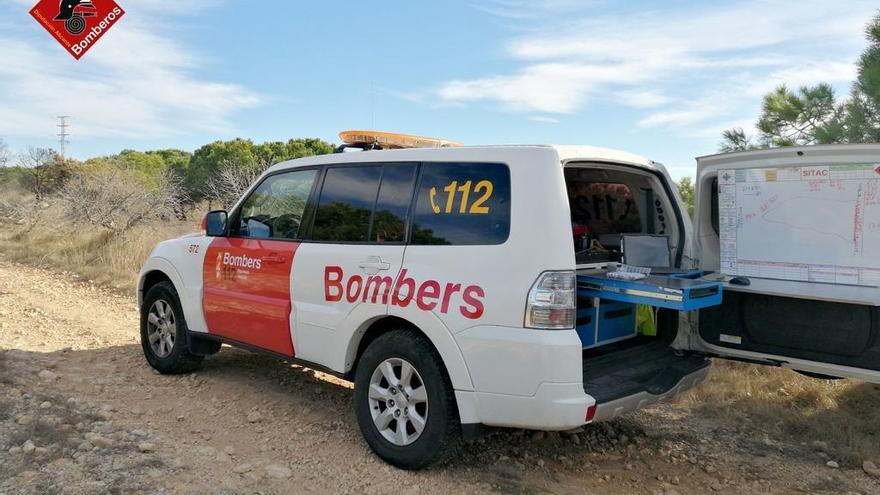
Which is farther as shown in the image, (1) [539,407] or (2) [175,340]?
(2) [175,340]

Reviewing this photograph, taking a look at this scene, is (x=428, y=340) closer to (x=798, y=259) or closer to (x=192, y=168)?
(x=798, y=259)

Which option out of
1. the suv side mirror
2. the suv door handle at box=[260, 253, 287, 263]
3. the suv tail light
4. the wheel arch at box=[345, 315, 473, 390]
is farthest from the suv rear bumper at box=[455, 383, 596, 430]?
the suv side mirror

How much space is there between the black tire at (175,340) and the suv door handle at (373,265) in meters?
2.32

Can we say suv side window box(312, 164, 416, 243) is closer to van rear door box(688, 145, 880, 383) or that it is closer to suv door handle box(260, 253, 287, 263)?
suv door handle box(260, 253, 287, 263)

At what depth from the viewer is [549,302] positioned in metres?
3.34

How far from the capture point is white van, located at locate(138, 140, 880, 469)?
3.42 meters

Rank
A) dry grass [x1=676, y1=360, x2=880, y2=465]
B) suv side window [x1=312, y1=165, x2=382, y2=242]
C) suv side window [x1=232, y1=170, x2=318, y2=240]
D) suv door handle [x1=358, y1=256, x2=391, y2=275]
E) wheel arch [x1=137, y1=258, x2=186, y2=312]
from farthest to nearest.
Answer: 1. wheel arch [x1=137, y1=258, x2=186, y2=312]
2. suv side window [x1=232, y1=170, x2=318, y2=240]
3. dry grass [x1=676, y1=360, x2=880, y2=465]
4. suv side window [x1=312, y1=165, x2=382, y2=242]
5. suv door handle [x1=358, y1=256, x2=391, y2=275]

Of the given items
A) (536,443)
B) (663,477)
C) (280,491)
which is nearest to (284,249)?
(280,491)

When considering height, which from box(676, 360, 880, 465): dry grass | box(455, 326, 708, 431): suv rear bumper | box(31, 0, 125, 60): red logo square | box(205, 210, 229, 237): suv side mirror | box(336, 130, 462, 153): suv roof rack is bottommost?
box(676, 360, 880, 465): dry grass

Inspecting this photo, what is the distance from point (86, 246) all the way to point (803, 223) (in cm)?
1260

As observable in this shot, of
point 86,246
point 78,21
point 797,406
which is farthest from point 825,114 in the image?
point 86,246

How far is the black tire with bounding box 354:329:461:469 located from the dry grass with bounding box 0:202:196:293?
721 cm

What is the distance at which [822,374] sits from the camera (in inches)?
160

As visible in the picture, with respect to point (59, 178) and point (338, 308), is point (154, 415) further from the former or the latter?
point (59, 178)
